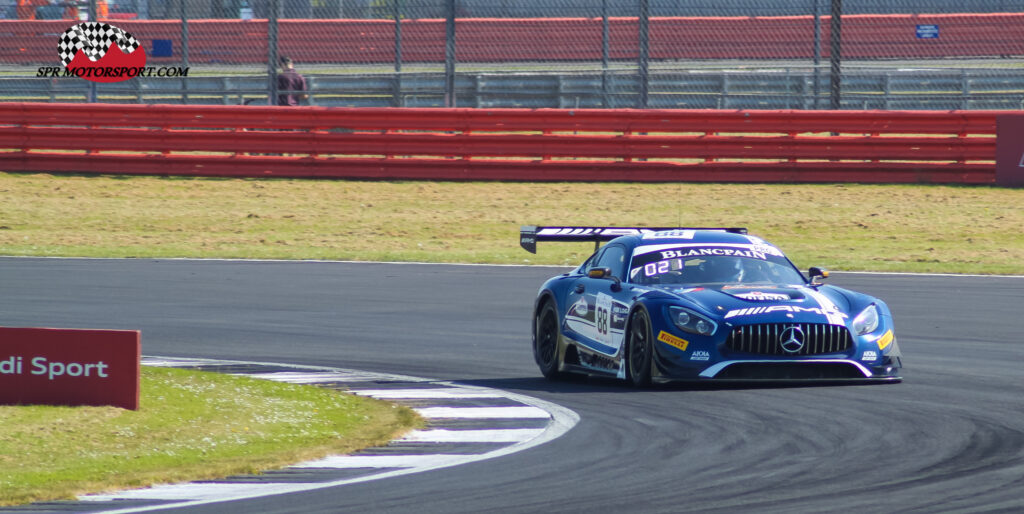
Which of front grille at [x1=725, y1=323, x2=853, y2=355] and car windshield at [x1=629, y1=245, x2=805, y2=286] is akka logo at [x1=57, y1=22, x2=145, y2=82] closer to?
car windshield at [x1=629, y1=245, x2=805, y2=286]

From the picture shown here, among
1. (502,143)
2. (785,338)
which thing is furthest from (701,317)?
(502,143)

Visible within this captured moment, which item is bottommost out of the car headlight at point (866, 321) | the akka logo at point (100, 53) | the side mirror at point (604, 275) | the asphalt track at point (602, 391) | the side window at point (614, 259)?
the asphalt track at point (602, 391)

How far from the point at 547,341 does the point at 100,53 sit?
1838 centimetres

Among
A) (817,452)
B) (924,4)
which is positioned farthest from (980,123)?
(817,452)

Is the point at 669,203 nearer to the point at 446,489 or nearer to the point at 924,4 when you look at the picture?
the point at 924,4

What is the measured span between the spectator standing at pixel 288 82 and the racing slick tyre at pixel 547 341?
15183 millimetres

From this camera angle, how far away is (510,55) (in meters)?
28.3

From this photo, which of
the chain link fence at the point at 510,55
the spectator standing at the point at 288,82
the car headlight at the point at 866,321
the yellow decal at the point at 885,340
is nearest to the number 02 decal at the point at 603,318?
the car headlight at the point at 866,321

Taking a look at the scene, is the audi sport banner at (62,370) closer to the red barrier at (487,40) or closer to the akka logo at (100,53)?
the red barrier at (487,40)

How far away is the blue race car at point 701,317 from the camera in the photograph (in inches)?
423

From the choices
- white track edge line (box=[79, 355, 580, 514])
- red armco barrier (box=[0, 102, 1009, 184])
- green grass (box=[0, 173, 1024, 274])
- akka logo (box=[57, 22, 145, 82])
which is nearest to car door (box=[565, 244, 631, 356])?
white track edge line (box=[79, 355, 580, 514])

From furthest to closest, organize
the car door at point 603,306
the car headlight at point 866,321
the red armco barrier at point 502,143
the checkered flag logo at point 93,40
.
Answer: the checkered flag logo at point 93,40 → the red armco barrier at point 502,143 → the car door at point 603,306 → the car headlight at point 866,321

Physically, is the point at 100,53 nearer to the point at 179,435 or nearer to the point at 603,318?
the point at 603,318

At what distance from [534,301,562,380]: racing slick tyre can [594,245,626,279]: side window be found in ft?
1.68
